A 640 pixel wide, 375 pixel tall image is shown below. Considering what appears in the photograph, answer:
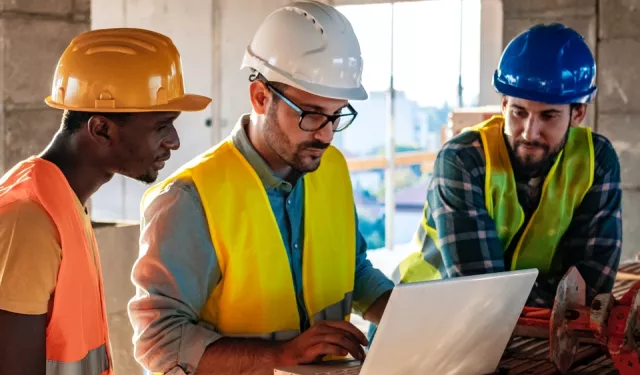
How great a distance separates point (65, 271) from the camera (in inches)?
84.1

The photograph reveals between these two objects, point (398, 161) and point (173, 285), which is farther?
point (398, 161)

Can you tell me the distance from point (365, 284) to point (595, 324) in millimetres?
728

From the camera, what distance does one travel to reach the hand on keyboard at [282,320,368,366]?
2.49 meters

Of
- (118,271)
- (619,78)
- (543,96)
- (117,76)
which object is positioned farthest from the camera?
(619,78)

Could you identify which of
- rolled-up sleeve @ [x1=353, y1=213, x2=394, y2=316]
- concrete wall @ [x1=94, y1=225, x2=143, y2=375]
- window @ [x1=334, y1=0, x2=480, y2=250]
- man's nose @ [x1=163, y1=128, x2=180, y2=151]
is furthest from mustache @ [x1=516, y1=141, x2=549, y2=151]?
window @ [x1=334, y1=0, x2=480, y2=250]

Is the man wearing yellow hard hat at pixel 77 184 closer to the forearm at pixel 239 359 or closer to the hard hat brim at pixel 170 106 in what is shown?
the hard hat brim at pixel 170 106

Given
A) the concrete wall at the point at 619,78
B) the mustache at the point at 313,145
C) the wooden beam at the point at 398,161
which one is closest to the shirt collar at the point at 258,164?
the mustache at the point at 313,145

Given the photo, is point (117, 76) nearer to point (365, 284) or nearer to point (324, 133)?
point (324, 133)

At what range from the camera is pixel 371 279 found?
300cm

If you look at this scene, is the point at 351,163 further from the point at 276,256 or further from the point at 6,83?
the point at 276,256

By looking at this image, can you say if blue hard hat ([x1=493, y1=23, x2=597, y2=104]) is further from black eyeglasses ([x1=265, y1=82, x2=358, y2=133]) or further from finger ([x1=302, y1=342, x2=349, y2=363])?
finger ([x1=302, y1=342, x2=349, y2=363])

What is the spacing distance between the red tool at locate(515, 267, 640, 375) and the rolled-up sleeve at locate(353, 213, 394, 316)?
1.84ft

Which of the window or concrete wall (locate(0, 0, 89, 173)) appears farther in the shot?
the window

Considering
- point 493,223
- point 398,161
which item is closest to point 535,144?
point 493,223
